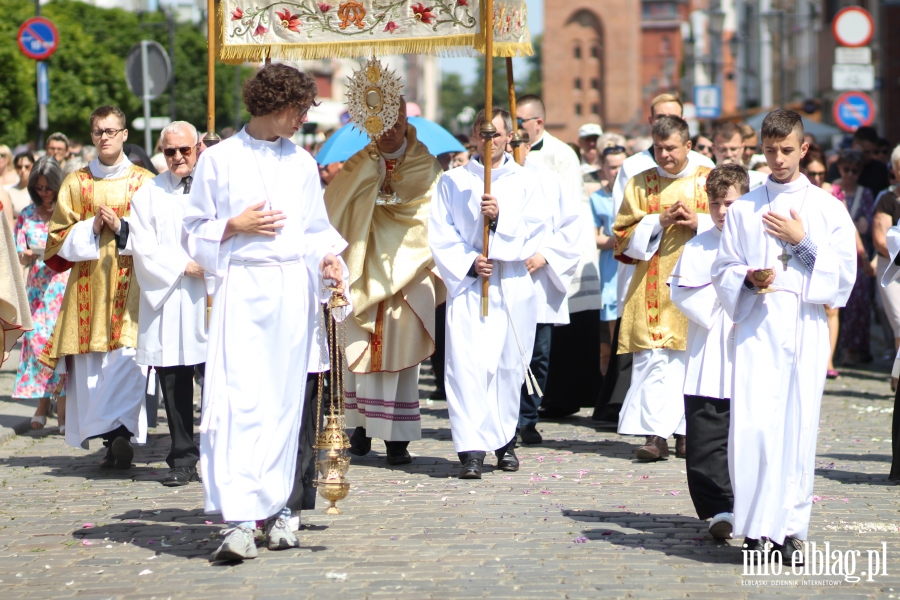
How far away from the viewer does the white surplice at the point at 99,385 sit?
8398mm

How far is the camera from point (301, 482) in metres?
6.48

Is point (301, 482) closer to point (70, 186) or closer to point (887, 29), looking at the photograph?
point (70, 186)

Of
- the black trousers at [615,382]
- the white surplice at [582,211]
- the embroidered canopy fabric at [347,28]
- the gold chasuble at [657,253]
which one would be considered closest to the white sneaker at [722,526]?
the gold chasuble at [657,253]

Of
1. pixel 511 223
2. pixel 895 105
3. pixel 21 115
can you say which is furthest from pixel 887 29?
pixel 511 223

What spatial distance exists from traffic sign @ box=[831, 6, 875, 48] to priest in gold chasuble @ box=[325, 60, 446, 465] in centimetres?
1225

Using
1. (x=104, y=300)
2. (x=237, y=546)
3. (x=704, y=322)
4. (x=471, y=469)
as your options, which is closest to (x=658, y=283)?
(x=471, y=469)

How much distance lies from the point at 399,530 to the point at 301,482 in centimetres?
55

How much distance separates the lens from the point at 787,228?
5879mm

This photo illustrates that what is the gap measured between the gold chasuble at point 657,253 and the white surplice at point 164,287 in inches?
109

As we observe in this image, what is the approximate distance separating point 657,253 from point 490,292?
1298 mm

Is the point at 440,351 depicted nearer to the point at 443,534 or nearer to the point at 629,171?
the point at 629,171

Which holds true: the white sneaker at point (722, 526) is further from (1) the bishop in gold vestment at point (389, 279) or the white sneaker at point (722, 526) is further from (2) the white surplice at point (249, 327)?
(1) the bishop in gold vestment at point (389, 279)

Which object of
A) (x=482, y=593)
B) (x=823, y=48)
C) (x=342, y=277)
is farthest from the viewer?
(x=823, y=48)

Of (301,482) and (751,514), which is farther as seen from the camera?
(301,482)
